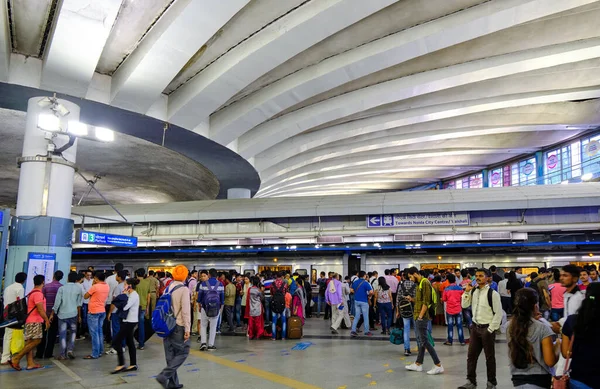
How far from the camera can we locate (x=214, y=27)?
8047 mm

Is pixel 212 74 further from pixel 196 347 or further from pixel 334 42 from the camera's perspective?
pixel 196 347

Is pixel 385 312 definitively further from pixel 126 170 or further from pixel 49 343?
pixel 126 170

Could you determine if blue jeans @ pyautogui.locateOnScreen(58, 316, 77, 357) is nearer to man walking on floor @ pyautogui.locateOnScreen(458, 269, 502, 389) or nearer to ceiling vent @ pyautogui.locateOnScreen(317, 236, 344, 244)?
man walking on floor @ pyautogui.locateOnScreen(458, 269, 502, 389)

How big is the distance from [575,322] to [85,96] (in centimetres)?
1038

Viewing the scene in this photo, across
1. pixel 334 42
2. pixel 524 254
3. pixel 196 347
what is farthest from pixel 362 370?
pixel 524 254

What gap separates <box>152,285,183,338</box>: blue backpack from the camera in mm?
5949

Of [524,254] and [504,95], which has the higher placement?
[504,95]

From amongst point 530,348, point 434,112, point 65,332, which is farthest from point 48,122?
point 434,112

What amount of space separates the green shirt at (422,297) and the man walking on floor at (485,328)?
1.32 m

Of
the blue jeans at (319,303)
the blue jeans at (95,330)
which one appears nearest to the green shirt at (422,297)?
the blue jeans at (95,330)

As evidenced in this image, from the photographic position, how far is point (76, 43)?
8375 millimetres

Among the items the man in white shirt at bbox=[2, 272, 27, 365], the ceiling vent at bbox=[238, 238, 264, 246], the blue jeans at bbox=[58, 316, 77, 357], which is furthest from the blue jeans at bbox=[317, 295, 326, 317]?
the man in white shirt at bbox=[2, 272, 27, 365]

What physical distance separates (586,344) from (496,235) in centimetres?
1211

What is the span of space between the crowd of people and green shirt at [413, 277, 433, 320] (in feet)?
0.06
